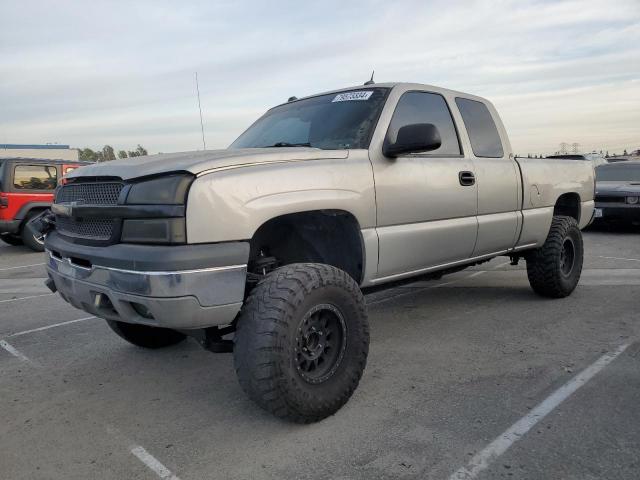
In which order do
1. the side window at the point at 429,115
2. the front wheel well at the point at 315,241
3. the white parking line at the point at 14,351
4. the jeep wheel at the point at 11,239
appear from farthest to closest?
the jeep wheel at the point at 11,239 → the white parking line at the point at 14,351 → the side window at the point at 429,115 → the front wheel well at the point at 315,241

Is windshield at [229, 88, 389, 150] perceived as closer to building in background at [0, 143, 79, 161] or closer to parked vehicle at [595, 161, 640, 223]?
parked vehicle at [595, 161, 640, 223]

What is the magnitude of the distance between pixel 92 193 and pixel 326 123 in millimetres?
1686

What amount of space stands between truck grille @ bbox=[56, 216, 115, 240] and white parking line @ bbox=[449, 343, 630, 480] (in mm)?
2130

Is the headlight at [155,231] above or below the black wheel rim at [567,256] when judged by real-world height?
above

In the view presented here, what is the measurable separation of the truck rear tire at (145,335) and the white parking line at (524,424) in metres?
2.42

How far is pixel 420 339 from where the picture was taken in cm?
441

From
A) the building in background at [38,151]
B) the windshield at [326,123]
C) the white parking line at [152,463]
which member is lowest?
the white parking line at [152,463]

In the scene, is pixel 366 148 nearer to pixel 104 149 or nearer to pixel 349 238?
pixel 349 238

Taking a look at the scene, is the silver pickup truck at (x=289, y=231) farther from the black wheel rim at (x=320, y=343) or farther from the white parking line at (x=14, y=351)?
the white parking line at (x=14, y=351)

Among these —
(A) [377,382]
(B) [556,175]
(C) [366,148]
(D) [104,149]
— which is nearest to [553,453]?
(A) [377,382]

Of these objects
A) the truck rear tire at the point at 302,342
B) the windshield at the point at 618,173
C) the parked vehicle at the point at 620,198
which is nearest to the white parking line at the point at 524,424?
the truck rear tire at the point at 302,342

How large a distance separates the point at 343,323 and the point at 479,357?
137 cm

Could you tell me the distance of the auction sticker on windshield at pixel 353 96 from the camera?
3.95m

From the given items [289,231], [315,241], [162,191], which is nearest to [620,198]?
[315,241]
